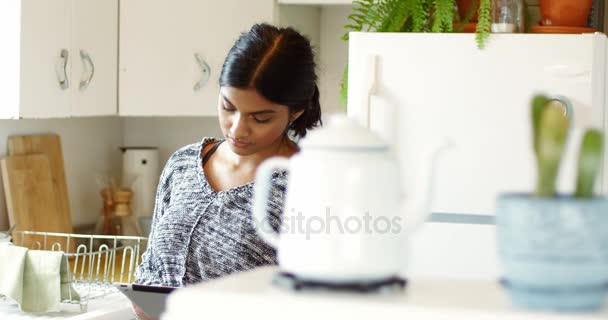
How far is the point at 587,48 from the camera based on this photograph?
7.73 ft

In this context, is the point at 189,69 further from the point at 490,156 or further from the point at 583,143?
the point at 583,143

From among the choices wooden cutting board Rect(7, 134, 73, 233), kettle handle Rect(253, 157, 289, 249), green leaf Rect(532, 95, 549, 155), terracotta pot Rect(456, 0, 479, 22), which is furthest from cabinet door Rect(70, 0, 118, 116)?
green leaf Rect(532, 95, 549, 155)

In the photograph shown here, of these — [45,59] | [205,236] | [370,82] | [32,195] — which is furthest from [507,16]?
[32,195]

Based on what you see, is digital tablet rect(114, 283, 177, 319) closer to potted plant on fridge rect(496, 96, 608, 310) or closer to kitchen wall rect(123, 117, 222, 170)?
potted plant on fridge rect(496, 96, 608, 310)

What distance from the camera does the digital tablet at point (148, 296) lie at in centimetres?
137

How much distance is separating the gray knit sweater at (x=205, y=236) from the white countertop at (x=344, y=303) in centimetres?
97

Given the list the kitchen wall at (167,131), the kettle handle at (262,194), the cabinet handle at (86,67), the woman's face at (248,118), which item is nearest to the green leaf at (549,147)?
the kettle handle at (262,194)

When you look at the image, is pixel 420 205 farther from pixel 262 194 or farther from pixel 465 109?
pixel 465 109

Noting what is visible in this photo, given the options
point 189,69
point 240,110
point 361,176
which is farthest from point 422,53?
point 361,176

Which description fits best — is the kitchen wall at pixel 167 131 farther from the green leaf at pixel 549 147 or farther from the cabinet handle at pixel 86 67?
the green leaf at pixel 549 147

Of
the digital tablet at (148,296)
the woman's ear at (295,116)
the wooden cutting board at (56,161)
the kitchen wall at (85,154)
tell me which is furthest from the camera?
the kitchen wall at (85,154)

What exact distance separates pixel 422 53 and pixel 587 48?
368mm

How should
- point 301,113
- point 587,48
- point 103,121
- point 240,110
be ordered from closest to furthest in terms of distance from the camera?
point 240,110 → point 301,113 → point 587,48 → point 103,121

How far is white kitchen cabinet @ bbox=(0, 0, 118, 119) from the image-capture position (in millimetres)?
2781
